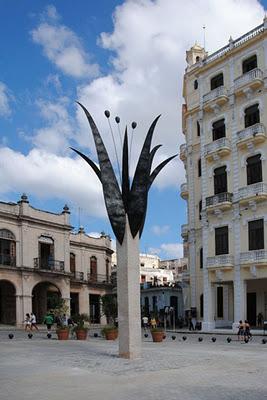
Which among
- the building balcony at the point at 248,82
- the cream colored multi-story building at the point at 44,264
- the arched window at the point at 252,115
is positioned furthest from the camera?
the cream colored multi-story building at the point at 44,264

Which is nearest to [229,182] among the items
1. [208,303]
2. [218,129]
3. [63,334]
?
[218,129]

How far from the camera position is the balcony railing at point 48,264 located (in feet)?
164

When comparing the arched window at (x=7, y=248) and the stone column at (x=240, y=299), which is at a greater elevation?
the arched window at (x=7, y=248)

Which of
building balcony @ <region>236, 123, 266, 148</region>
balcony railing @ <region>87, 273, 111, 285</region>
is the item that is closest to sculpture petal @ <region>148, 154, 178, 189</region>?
building balcony @ <region>236, 123, 266, 148</region>

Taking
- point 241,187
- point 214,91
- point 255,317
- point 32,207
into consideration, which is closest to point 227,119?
point 214,91

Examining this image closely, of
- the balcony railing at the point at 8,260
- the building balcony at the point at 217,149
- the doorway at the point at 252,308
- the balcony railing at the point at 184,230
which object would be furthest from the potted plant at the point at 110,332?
the balcony railing at the point at 8,260

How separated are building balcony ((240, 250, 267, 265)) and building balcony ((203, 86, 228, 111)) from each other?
35.9 ft

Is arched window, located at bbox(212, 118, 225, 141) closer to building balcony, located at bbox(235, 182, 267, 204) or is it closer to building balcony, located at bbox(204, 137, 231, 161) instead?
building balcony, located at bbox(204, 137, 231, 161)

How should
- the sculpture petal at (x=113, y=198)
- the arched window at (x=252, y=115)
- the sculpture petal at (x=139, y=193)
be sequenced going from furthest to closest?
1. the arched window at (x=252, y=115)
2. the sculpture petal at (x=139, y=193)
3. the sculpture petal at (x=113, y=198)

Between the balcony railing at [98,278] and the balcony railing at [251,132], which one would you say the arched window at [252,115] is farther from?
the balcony railing at [98,278]

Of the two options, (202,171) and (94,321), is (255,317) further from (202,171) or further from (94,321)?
(94,321)

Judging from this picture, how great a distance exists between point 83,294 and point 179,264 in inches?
1687

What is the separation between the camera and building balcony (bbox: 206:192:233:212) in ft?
127

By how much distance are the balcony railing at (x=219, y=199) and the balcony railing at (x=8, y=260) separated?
17.9 meters
